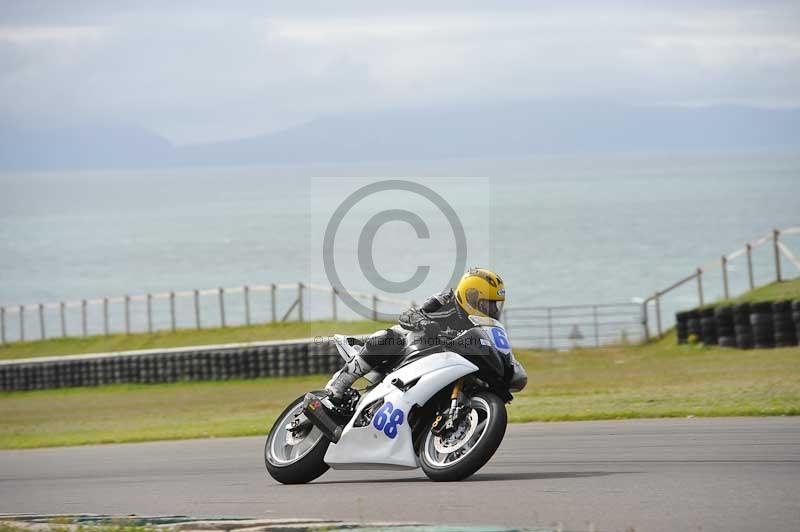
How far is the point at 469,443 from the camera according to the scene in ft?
30.7

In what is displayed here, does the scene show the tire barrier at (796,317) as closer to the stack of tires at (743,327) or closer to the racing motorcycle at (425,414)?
the stack of tires at (743,327)

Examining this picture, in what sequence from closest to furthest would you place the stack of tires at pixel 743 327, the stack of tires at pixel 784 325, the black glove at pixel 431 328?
1. the black glove at pixel 431 328
2. the stack of tires at pixel 784 325
3. the stack of tires at pixel 743 327

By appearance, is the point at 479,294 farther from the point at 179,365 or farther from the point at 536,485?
the point at 179,365

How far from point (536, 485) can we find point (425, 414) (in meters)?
1.09

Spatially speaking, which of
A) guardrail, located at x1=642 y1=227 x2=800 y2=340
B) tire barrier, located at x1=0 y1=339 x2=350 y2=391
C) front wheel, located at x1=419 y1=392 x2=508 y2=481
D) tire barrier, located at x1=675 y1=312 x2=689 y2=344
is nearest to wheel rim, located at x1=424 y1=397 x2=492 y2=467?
front wheel, located at x1=419 y1=392 x2=508 y2=481

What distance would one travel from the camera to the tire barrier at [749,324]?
84.5 ft

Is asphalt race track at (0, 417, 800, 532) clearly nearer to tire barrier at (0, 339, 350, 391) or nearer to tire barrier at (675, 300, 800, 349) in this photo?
tire barrier at (675, 300, 800, 349)

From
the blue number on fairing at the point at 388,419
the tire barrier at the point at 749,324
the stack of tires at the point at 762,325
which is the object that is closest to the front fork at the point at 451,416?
the blue number on fairing at the point at 388,419

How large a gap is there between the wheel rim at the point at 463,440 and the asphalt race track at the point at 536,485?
8.4 inches

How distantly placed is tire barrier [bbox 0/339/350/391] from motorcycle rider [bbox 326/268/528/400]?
60.9ft

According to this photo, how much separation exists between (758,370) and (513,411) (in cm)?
717

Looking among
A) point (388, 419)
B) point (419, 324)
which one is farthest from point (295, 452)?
point (419, 324)

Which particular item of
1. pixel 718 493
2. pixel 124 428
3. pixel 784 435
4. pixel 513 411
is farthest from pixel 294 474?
pixel 124 428

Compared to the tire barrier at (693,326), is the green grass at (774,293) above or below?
above
